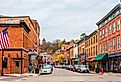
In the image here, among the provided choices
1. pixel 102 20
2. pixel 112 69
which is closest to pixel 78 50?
pixel 102 20

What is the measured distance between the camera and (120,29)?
5841 cm

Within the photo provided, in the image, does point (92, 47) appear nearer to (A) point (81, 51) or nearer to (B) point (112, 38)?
(B) point (112, 38)

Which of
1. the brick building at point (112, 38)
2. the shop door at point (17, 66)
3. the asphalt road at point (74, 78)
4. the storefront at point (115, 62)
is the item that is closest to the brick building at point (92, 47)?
the brick building at point (112, 38)

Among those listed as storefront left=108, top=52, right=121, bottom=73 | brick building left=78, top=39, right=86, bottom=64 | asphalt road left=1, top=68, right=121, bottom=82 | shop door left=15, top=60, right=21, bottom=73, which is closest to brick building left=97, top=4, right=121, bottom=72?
storefront left=108, top=52, right=121, bottom=73

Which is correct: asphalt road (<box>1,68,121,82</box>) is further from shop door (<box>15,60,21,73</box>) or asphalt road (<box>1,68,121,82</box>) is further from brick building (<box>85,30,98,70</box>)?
brick building (<box>85,30,98,70</box>)

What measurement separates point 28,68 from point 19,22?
Result: 12.9 meters

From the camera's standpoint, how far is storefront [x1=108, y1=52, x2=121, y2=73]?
59775mm

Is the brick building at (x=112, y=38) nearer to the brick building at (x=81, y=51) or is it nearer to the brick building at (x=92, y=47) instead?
the brick building at (x=92, y=47)

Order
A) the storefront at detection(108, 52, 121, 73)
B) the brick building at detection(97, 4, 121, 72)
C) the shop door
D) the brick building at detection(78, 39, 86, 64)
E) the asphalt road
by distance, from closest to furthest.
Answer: the asphalt road, the shop door, the storefront at detection(108, 52, 121, 73), the brick building at detection(97, 4, 121, 72), the brick building at detection(78, 39, 86, 64)

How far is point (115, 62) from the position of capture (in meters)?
62.8

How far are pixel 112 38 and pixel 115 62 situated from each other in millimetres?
5212

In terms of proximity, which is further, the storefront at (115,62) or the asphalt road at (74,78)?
the storefront at (115,62)

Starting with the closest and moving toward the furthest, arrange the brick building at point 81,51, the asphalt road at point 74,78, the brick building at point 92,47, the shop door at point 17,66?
the asphalt road at point 74,78 < the shop door at point 17,66 < the brick building at point 92,47 < the brick building at point 81,51

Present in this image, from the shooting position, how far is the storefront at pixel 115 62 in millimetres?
59775
